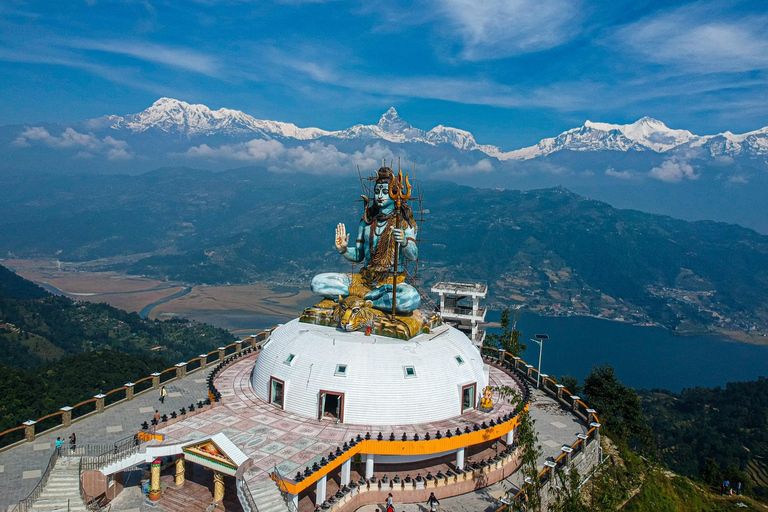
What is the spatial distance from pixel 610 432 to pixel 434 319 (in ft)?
60.9

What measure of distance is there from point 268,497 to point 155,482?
7535 millimetres

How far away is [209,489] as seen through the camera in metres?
27.2

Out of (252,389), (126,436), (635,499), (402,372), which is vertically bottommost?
(635,499)

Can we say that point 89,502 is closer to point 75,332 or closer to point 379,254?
point 379,254

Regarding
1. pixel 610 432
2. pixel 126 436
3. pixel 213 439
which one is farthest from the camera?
pixel 610 432

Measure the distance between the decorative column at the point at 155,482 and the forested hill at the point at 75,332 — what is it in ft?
254

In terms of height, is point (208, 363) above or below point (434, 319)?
below

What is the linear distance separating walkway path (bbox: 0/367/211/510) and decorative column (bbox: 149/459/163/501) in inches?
261

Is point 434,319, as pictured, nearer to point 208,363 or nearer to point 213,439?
point 213,439

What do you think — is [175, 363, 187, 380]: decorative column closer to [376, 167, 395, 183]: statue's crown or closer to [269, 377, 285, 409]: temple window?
[269, 377, 285, 409]: temple window

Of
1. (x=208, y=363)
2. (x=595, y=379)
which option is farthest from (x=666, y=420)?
(x=208, y=363)

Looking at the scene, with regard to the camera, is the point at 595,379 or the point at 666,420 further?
the point at 666,420

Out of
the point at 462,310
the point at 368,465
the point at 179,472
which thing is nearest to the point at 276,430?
the point at 179,472

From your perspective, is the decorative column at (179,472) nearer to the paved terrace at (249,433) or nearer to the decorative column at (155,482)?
the decorative column at (155,482)
